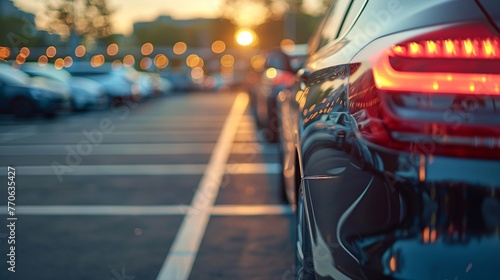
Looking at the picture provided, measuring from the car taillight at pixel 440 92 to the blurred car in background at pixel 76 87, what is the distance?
19.5 metres

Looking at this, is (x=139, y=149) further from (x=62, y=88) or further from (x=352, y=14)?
(x=62, y=88)

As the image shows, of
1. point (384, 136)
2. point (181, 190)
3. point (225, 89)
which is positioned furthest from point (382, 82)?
point (225, 89)

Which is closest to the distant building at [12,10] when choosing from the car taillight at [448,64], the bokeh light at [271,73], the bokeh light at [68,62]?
the bokeh light at [271,73]

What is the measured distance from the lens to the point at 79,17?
10906mm

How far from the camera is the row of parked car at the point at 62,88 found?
19.3 meters

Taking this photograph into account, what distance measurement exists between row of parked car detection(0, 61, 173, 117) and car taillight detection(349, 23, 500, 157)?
1787 cm

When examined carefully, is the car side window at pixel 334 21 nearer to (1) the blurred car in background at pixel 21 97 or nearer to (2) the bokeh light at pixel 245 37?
(2) the bokeh light at pixel 245 37

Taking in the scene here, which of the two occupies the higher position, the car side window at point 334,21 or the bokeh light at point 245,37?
the bokeh light at point 245,37

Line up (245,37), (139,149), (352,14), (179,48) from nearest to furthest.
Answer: (352,14)
(139,149)
(245,37)
(179,48)

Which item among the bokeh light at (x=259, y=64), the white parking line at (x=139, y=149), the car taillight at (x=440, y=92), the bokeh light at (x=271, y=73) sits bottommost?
the car taillight at (x=440, y=92)

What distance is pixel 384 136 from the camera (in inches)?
89.2

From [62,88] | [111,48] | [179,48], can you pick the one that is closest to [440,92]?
[62,88]

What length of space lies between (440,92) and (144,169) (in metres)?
7.51

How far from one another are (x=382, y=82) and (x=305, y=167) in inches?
31.8
